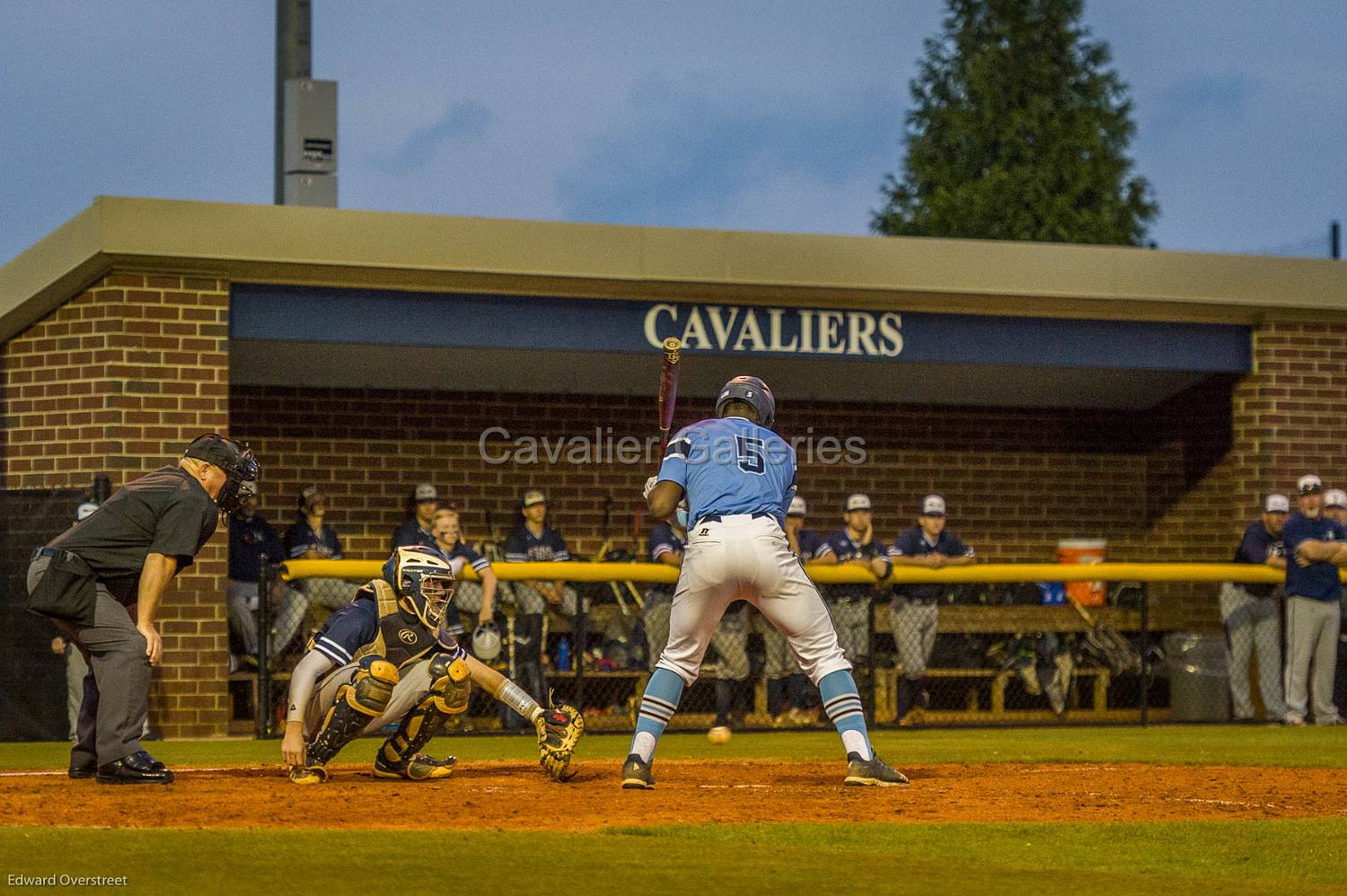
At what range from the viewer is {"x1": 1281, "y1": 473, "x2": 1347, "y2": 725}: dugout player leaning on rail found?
43.2 feet

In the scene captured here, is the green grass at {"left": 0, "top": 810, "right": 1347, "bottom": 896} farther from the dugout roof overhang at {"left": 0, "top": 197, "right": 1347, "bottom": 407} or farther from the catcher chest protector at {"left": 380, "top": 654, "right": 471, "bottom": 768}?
the dugout roof overhang at {"left": 0, "top": 197, "right": 1347, "bottom": 407}

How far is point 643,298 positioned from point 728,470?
629 centimetres

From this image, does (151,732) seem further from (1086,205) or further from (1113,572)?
(1086,205)

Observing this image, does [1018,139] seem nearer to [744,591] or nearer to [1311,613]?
[1311,613]

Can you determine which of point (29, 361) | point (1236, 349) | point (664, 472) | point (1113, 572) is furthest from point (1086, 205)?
Result: point (664, 472)

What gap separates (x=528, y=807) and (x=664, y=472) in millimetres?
1590

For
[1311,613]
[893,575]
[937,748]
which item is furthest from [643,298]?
[1311,613]

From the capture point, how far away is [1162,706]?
1485 cm

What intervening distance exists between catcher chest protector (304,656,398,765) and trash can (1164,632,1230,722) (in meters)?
8.27

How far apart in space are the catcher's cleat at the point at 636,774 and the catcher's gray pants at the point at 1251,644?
7.60 m

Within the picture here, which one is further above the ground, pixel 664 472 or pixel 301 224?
pixel 301 224

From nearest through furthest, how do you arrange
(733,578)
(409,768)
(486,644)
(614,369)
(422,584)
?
(733,578) → (422,584) → (409,768) → (486,644) → (614,369)

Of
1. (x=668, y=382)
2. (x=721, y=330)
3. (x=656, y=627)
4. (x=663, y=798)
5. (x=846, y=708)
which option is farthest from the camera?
(x=721, y=330)

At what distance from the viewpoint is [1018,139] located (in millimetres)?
40469
